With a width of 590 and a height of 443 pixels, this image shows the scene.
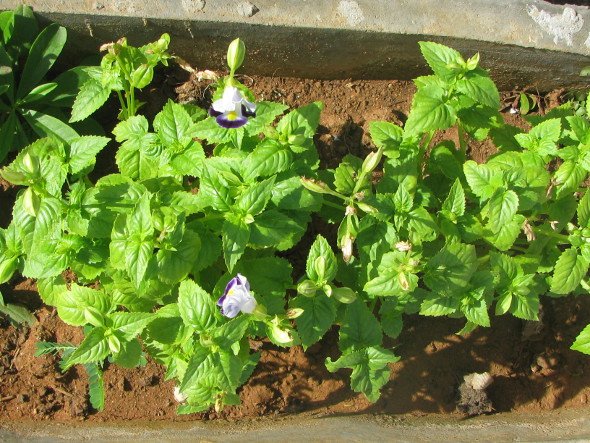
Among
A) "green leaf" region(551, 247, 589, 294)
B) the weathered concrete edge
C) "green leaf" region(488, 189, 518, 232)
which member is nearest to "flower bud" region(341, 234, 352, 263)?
"green leaf" region(488, 189, 518, 232)

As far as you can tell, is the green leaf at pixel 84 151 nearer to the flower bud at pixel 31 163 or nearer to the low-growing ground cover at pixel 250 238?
the low-growing ground cover at pixel 250 238

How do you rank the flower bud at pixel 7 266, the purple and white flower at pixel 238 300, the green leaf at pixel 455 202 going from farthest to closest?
1. the green leaf at pixel 455 202
2. the flower bud at pixel 7 266
3. the purple and white flower at pixel 238 300

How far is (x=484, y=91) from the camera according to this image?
7.36ft

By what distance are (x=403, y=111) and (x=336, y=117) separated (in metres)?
0.33

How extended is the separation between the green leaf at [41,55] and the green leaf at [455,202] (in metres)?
1.74

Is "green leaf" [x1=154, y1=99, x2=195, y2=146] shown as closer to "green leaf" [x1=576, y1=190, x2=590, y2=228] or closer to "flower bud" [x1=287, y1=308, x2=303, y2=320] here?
"flower bud" [x1=287, y1=308, x2=303, y2=320]

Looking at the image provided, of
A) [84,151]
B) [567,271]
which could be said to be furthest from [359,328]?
[84,151]

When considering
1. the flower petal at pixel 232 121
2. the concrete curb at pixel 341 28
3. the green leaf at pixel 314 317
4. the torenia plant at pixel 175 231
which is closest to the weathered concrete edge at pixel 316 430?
the torenia plant at pixel 175 231

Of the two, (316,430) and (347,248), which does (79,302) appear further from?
(316,430)

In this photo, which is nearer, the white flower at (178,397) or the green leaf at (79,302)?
the green leaf at (79,302)

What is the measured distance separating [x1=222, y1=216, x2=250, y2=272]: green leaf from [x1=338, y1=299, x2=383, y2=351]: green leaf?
1.72 feet

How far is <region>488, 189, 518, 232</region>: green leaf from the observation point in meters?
2.19

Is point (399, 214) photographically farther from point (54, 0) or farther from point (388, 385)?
point (54, 0)

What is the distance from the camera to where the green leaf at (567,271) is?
231 cm
